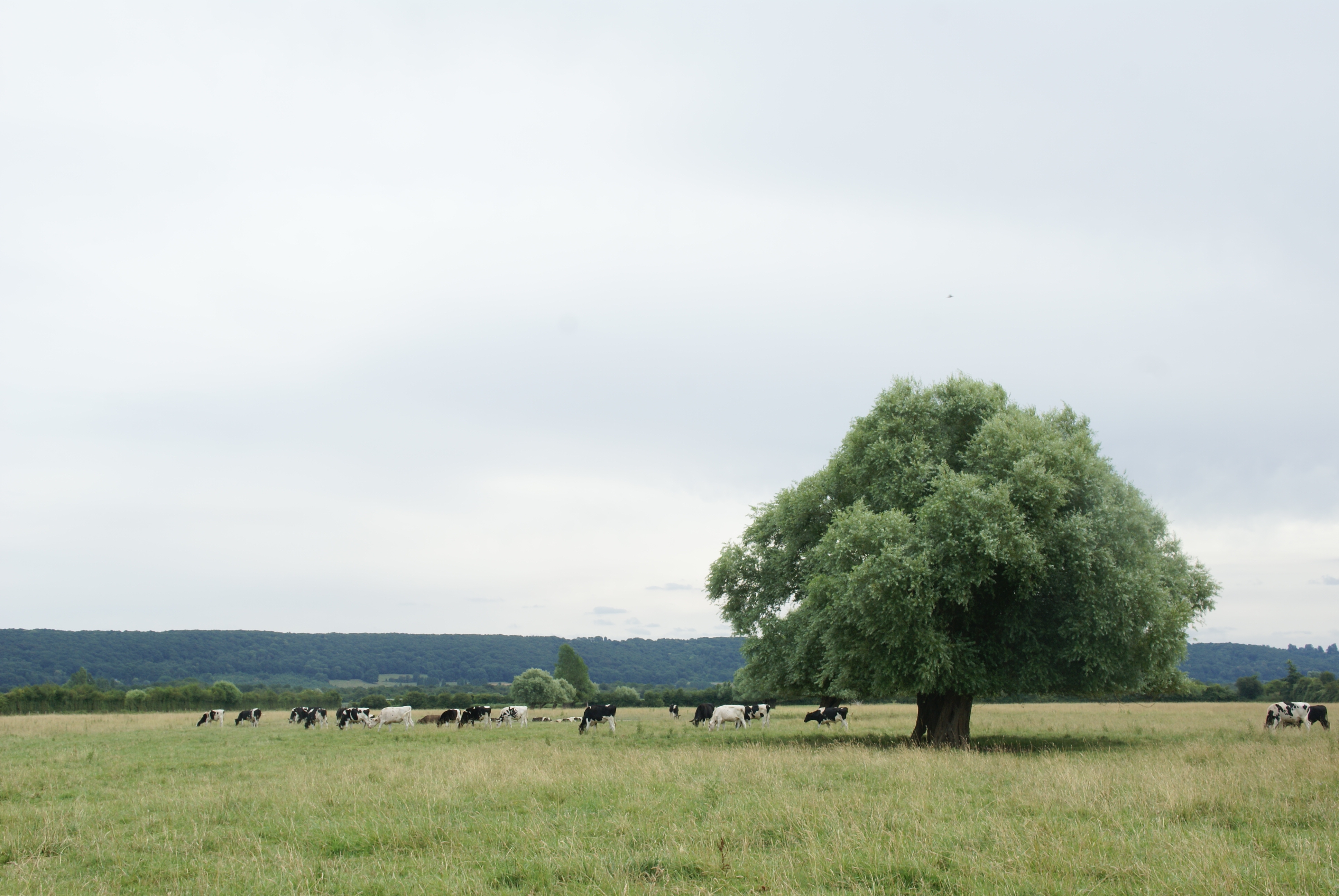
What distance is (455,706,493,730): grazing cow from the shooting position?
4166 centimetres

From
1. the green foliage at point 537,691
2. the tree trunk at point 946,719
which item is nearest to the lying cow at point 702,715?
the tree trunk at point 946,719

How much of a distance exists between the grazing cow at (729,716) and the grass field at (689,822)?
15.3 metres

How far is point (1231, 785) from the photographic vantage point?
41.0ft

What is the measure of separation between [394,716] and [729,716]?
56.8ft

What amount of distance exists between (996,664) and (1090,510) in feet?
16.6

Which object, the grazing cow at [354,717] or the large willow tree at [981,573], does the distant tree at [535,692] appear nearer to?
the grazing cow at [354,717]

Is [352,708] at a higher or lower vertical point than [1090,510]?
lower

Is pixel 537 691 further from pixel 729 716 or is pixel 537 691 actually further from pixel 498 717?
→ pixel 729 716

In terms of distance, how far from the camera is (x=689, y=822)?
34.9 feet

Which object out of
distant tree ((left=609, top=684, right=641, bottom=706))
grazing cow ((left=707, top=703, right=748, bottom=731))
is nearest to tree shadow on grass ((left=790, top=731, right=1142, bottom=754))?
grazing cow ((left=707, top=703, right=748, bottom=731))

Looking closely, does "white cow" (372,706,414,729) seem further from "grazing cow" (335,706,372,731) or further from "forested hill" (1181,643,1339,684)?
"forested hill" (1181,643,1339,684)

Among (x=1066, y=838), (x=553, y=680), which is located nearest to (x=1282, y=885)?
(x=1066, y=838)

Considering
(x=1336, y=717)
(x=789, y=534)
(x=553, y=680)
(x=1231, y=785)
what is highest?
(x=789, y=534)

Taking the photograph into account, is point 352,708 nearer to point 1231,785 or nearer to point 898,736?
point 898,736
